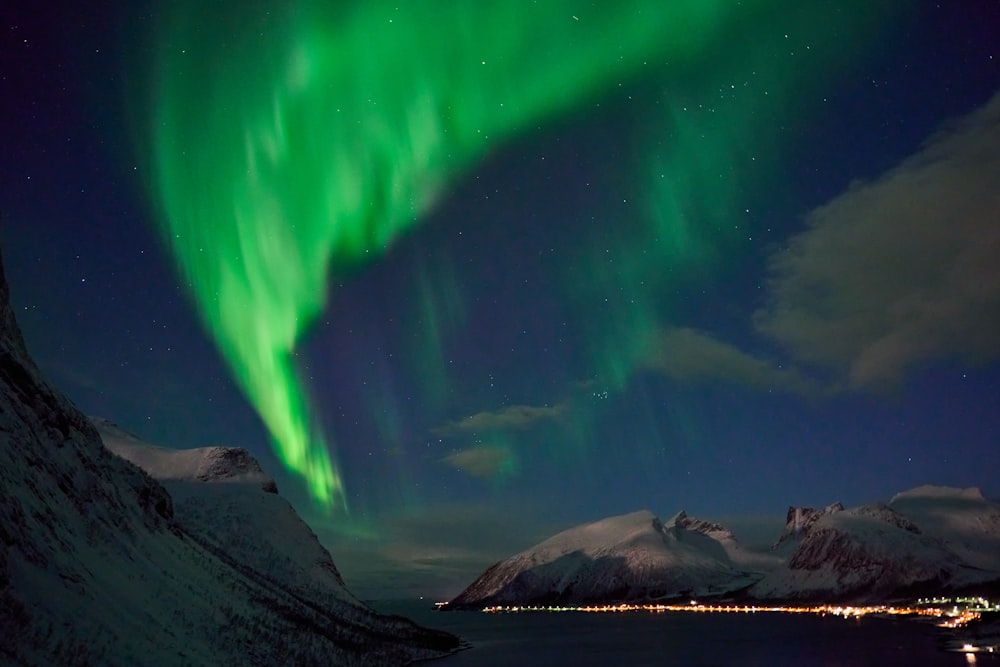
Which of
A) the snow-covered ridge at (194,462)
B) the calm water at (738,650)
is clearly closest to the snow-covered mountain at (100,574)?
the calm water at (738,650)

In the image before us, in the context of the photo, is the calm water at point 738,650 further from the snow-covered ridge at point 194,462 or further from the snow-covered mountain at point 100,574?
the snow-covered ridge at point 194,462

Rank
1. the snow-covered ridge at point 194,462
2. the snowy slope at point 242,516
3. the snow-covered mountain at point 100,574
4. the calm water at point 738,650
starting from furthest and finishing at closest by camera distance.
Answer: the snow-covered ridge at point 194,462 < the snowy slope at point 242,516 < the calm water at point 738,650 < the snow-covered mountain at point 100,574

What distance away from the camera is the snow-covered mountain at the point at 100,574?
A: 30172mm

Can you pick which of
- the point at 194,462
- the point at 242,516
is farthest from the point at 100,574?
the point at 194,462

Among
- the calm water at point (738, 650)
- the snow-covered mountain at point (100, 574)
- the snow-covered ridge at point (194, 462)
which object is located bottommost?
the calm water at point (738, 650)

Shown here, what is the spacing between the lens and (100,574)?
39938 mm

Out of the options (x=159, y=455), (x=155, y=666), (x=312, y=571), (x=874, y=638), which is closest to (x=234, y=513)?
(x=312, y=571)

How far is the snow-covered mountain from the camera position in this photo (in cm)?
3017

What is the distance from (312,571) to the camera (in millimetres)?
128500

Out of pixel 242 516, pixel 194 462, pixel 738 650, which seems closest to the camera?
pixel 738 650

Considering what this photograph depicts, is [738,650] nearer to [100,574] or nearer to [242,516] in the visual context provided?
[242,516]

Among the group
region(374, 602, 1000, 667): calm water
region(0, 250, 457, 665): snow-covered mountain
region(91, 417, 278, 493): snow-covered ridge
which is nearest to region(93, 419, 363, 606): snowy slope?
region(91, 417, 278, 493): snow-covered ridge

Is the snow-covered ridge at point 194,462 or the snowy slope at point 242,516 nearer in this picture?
the snowy slope at point 242,516

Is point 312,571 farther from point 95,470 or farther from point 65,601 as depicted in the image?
point 65,601
